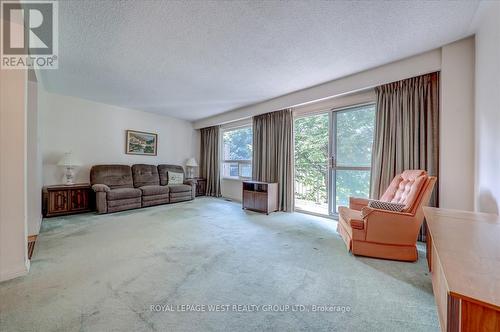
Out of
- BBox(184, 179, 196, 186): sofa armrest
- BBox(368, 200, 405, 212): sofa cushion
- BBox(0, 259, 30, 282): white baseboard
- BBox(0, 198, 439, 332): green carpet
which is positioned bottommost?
BBox(0, 198, 439, 332): green carpet

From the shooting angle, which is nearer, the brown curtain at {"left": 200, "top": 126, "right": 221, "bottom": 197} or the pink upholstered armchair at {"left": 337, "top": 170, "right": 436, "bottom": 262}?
the pink upholstered armchair at {"left": 337, "top": 170, "right": 436, "bottom": 262}

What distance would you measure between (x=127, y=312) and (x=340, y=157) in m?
3.58

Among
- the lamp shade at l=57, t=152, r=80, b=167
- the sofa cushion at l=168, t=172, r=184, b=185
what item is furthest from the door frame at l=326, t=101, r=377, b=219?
the lamp shade at l=57, t=152, r=80, b=167

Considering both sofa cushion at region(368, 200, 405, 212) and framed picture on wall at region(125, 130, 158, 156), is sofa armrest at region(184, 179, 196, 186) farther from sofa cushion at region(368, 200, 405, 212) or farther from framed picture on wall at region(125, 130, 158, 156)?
sofa cushion at region(368, 200, 405, 212)

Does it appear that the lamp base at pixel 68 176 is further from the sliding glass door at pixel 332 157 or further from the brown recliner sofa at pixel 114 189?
the sliding glass door at pixel 332 157

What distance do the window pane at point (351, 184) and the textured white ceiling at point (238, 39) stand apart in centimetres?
163

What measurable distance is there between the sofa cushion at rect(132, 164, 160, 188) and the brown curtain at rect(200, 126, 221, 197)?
1.53 metres

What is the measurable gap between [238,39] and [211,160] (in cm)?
442

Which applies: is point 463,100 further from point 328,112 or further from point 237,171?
point 237,171

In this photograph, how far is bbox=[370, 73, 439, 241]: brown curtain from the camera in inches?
105

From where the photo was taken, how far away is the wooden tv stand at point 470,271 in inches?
24.5

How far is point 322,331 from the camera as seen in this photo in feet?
4.11

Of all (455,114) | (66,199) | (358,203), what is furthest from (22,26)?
(455,114)

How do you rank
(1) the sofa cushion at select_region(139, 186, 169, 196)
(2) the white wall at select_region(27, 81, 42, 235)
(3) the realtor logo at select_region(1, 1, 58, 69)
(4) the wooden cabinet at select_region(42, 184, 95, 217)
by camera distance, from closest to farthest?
(3) the realtor logo at select_region(1, 1, 58, 69) → (2) the white wall at select_region(27, 81, 42, 235) → (4) the wooden cabinet at select_region(42, 184, 95, 217) → (1) the sofa cushion at select_region(139, 186, 169, 196)
